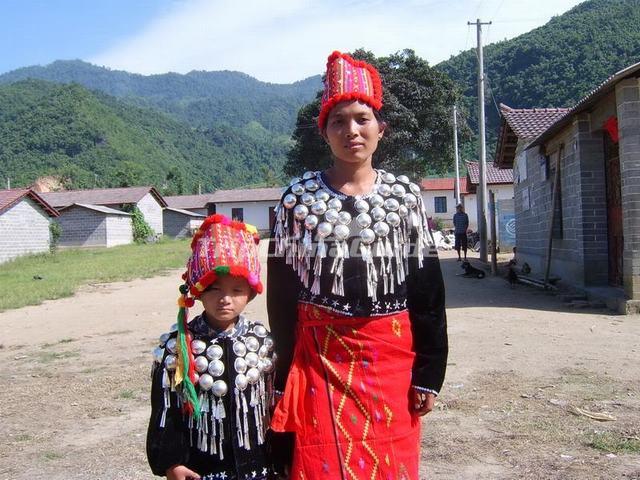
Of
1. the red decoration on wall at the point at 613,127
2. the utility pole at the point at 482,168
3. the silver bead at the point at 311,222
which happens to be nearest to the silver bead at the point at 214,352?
the silver bead at the point at 311,222

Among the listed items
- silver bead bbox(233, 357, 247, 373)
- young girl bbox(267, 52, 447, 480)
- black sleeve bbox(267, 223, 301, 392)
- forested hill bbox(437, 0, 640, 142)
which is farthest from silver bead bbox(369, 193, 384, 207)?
forested hill bbox(437, 0, 640, 142)

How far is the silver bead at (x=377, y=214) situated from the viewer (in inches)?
80.7

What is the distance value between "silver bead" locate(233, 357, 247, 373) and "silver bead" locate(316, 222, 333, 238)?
0.50m

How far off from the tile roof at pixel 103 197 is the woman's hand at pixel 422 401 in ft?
126

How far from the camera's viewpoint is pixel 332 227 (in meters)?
2.04

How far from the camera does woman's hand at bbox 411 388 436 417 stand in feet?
6.76

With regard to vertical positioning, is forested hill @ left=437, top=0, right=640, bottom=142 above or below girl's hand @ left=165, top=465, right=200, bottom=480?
above

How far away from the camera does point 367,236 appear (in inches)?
79.8

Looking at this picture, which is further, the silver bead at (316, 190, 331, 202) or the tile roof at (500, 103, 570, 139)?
the tile roof at (500, 103, 570, 139)

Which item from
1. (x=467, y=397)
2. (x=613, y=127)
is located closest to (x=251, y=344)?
(x=467, y=397)

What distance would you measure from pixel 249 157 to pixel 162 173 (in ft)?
102

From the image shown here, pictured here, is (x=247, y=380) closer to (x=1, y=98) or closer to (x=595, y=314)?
(x=595, y=314)

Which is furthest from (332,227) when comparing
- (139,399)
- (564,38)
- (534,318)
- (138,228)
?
(564,38)

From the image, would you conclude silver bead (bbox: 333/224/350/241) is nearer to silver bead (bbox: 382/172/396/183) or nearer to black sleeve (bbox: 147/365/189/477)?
silver bead (bbox: 382/172/396/183)
